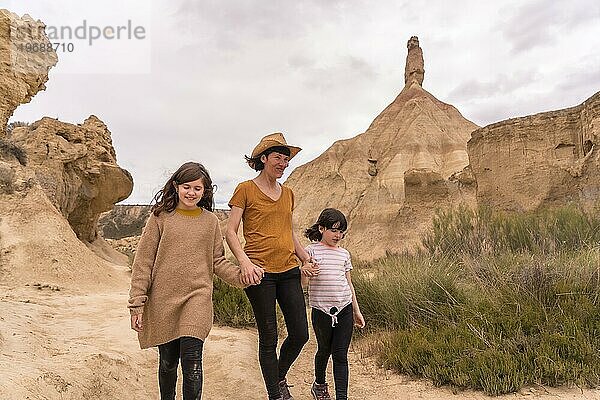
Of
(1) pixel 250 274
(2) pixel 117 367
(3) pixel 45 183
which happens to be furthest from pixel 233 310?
(3) pixel 45 183

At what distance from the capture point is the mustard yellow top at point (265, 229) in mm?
3348

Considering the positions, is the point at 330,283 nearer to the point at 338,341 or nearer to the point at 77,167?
Result: the point at 338,341

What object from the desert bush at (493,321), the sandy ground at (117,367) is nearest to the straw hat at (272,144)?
the sandy ground at (117,367)

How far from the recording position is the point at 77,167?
12820 millimetres

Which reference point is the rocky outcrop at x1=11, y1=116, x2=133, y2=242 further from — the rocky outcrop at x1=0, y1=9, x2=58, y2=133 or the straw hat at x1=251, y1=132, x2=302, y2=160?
the straw hat at x1=251, y1=132, x2=302, y2=160

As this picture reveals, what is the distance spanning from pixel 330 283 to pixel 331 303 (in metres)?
0.15

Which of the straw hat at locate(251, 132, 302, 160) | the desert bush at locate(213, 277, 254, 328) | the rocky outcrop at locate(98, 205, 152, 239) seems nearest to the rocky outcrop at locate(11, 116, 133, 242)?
the desert bush at locate(213, 277, 254, 328)

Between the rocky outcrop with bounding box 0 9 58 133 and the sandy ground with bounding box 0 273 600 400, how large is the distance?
354 cm

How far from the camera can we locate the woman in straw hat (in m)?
3.32

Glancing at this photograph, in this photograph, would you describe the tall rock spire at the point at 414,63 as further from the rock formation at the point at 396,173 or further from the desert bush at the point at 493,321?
the desert bush at the point at 493,321

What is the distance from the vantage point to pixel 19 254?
930 centimetres

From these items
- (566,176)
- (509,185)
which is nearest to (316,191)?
(509,185)

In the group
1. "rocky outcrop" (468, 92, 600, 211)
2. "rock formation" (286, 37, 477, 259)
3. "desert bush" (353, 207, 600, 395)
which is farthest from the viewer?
"rock formation" (286, 37, 477, 259)

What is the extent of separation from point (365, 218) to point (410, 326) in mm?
23268
